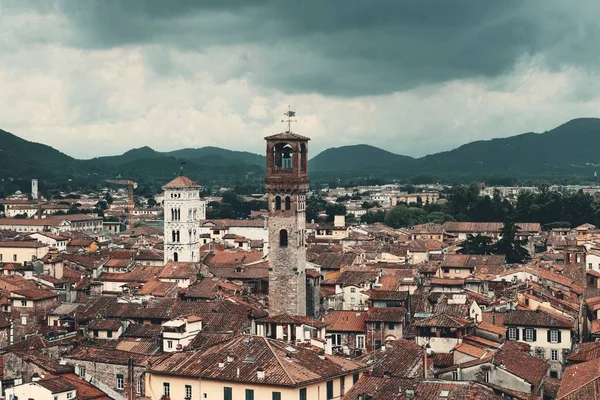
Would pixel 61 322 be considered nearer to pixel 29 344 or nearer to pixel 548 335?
pixel 29 344

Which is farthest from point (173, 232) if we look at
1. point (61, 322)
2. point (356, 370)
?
point (356, 370)

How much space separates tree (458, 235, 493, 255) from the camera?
327ft

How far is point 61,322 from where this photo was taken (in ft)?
177

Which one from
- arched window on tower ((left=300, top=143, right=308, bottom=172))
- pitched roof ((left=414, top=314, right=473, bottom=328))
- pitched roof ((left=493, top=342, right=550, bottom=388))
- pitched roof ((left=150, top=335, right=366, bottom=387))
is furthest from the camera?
arched window on tower ((left=300, top=143, right=308, bottom=172))

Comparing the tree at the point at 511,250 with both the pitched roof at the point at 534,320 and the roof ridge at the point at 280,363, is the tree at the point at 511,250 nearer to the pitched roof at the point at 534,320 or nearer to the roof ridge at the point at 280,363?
the pitched roof at the point at 534,320

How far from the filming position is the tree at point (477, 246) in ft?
327

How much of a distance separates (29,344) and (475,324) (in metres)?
21.2

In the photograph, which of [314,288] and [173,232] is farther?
[173,232]

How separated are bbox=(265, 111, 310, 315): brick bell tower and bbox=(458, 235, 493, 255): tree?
42.3 metres

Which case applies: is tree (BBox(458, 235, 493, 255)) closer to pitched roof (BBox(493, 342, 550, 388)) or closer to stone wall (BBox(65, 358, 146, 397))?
pitched roof (BBox(493, 342, 550, 388))

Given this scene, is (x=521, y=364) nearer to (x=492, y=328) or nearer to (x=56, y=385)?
(x=492, y=328)

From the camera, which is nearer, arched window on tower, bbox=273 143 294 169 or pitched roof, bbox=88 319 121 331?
pitched roof, bbox=88 319 121 331

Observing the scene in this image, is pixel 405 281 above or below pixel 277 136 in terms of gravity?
below

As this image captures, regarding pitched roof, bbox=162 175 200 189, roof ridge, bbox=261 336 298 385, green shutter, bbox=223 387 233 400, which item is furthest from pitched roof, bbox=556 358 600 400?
pitched roof, bbox=162 175 200 189
